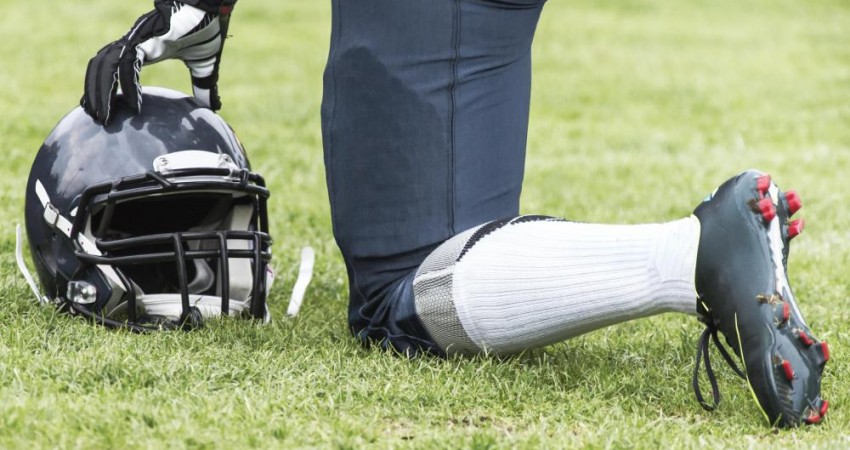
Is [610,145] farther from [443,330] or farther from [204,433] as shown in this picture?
[204,433]

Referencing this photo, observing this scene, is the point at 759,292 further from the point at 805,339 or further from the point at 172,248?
the point at 172,248

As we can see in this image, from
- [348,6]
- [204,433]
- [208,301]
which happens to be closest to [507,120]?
[348,6]

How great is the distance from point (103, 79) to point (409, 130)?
75 cm

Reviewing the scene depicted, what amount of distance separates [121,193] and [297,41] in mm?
7206

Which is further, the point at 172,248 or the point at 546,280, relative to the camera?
the point at 172,248

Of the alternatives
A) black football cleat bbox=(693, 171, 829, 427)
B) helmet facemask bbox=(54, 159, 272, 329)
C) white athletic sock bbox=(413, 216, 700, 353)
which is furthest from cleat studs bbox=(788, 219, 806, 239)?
helmet facemask bbox=(54, 159, 272, 329)

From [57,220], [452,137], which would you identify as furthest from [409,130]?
[57,220]

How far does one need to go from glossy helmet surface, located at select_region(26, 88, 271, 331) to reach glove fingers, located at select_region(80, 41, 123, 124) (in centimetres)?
7

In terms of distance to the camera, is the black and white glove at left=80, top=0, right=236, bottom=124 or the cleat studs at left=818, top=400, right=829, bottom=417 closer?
the cleat studs at left=818, top=400, right=829, bottom=417

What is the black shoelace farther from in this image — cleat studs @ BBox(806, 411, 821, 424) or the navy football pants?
the navy football pants

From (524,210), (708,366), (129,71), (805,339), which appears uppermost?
(129,71)

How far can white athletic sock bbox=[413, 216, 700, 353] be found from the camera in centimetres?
229

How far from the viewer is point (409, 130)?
266 centimetres

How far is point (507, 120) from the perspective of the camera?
2.82m
